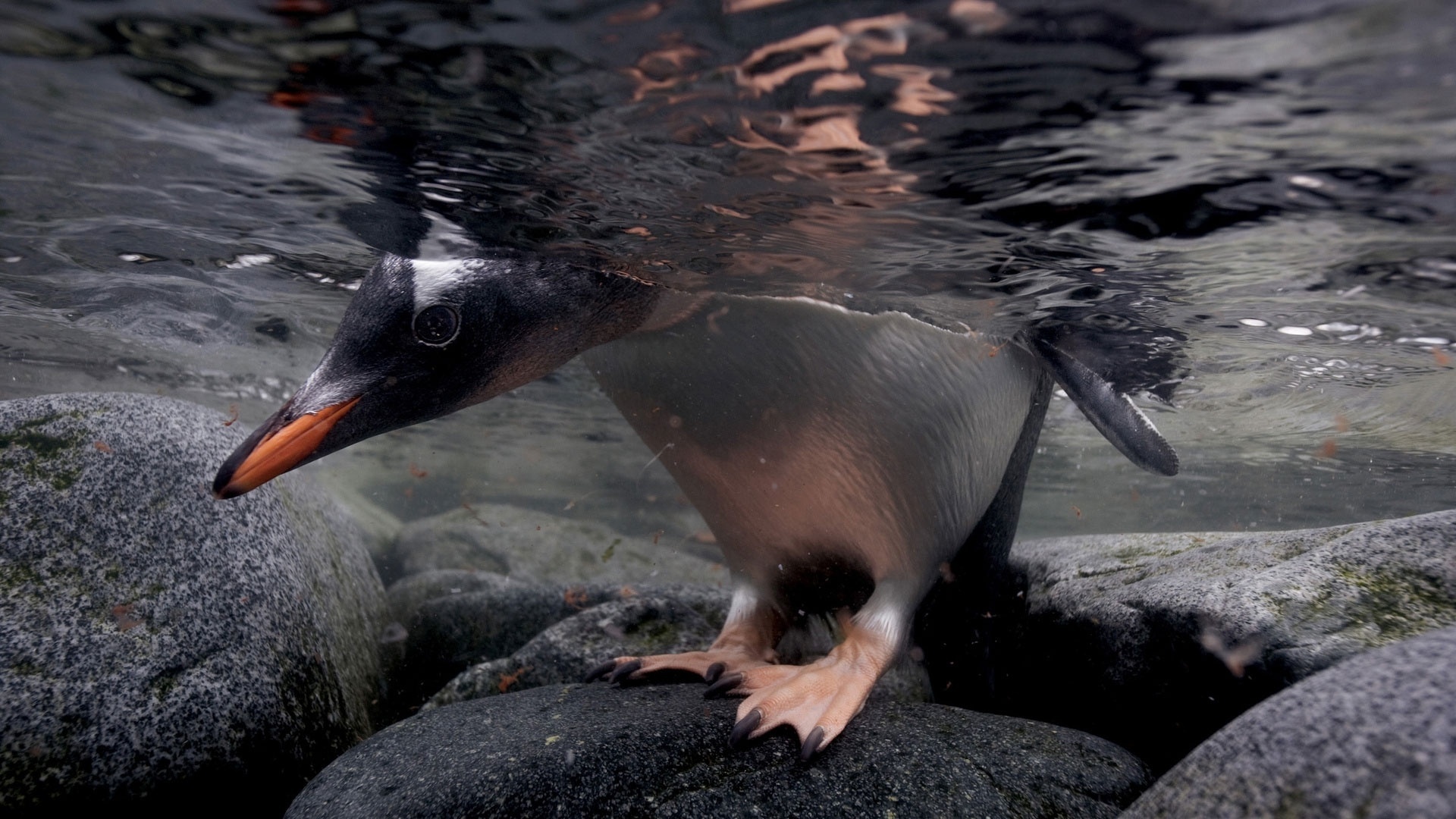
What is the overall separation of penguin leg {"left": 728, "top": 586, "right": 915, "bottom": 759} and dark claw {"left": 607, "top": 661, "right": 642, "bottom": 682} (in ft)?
1.40

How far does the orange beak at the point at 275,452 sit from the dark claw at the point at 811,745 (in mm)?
1694

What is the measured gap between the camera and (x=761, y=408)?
2881mm

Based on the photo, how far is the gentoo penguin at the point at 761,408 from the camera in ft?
7.83

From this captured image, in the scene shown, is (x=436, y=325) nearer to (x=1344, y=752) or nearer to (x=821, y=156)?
(x=821, y=156)

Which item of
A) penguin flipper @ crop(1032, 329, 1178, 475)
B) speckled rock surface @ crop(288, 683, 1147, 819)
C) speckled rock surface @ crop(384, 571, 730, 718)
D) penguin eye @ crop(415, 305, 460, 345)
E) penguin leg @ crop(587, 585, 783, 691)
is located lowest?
speckled rock surface @ crop(384, 571, 730, 718)

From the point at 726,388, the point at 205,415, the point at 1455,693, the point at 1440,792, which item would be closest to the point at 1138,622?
the point at 1455,693

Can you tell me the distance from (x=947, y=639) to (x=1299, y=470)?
11664 mm

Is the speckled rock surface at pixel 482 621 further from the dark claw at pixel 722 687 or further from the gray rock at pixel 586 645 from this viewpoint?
the dark claw at pixel 722 687

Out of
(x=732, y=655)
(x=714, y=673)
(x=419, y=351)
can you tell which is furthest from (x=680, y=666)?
(x=419, y=351)

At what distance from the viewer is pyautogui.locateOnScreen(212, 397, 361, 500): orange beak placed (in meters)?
2.00

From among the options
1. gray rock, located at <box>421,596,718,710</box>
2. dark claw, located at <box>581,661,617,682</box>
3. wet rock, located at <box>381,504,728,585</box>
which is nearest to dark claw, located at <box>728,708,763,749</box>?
dark claw, located at <box>581,661,617,682</box>

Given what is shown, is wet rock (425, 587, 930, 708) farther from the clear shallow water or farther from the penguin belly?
the clear shallow water

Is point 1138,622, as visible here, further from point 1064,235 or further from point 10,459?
point 10,459

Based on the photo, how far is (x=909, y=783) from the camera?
2.00m
